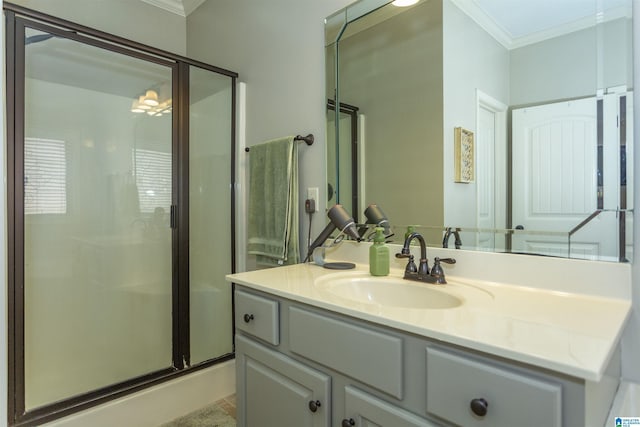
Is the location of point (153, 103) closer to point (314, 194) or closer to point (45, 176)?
point (45, 176)

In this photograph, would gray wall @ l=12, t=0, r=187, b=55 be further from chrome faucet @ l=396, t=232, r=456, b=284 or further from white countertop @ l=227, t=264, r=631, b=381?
chrome faucet @ l=396, t=232, r=456, b=284

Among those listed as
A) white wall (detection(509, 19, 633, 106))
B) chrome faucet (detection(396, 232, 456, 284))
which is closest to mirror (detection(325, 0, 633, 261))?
white wall (detection(509, 19, 633, 106))

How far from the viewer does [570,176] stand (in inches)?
40.0

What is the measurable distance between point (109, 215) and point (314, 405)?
155 cm

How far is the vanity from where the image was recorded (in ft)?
2.05

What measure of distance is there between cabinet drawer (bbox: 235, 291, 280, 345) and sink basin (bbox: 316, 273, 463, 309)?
177mm

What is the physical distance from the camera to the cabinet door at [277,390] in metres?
0.98

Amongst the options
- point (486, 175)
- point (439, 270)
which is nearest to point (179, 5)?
point (486, 175)

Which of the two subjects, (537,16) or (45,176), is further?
(45,176)

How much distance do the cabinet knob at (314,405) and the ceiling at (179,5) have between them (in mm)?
2716

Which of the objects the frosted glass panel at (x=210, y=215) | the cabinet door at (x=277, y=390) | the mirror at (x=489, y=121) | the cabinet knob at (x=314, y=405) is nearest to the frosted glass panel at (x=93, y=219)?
the frosted glass panel at (x=210, y=215)

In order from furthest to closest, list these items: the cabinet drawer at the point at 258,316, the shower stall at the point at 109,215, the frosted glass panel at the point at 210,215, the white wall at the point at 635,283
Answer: the frosted glass panel at the point at 210,215
the shower stall at the point at 109,215
the cabinet drawer at the point at 258,316
the white wall at the point at 635,283


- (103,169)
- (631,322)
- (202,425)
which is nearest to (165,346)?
(202,425)

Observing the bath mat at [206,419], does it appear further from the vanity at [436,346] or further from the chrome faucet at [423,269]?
the chrome faucet at [423,269]
